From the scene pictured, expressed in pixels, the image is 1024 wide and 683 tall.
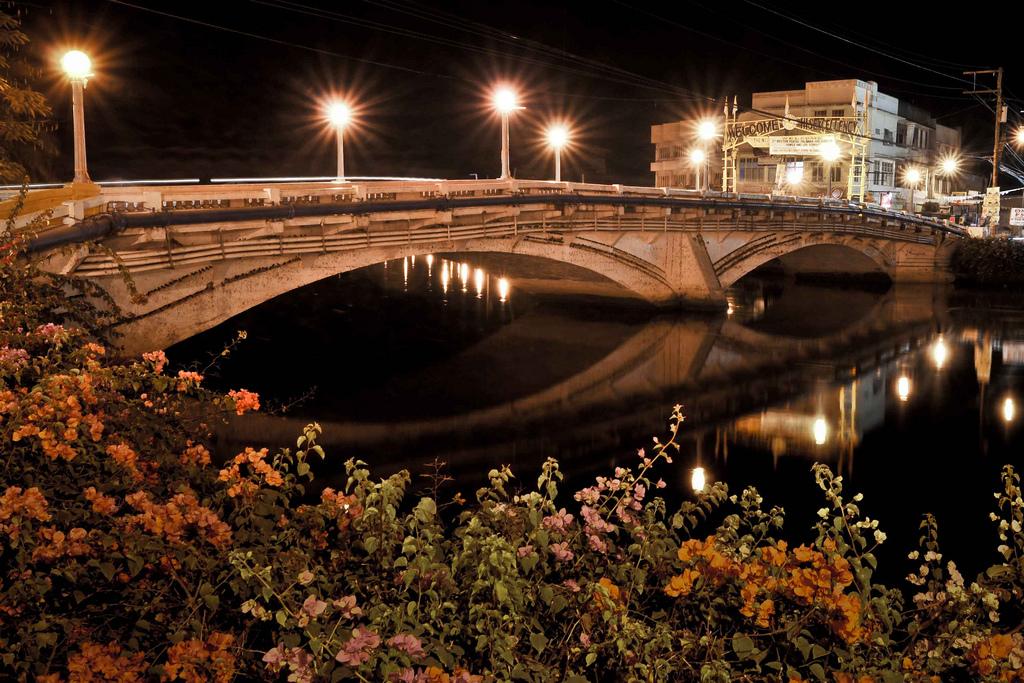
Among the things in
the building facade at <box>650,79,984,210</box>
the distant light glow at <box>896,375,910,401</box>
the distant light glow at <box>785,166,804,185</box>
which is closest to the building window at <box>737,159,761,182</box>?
the building facade at <box>650,79,984,210</box>

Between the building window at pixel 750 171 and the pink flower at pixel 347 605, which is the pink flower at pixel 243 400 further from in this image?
the building window at pixel 750 171

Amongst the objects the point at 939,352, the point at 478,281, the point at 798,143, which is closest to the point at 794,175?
the point at 798,143

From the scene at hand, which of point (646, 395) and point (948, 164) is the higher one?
point (948, 164)

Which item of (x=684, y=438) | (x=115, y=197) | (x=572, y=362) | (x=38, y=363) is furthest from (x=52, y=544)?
(x=572, y=362)

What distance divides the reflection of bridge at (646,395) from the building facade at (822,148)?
904 inches

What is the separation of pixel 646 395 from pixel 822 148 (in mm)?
40688

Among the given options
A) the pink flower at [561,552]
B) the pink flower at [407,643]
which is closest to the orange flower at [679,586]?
the pink flower at [561,552]

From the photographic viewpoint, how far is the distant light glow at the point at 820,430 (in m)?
23.4

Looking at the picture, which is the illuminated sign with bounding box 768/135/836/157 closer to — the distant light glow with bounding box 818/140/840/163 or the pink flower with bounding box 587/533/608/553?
the distant light glow with bounding box 818/140/840/163

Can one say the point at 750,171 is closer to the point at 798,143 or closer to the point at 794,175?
the point at 794,175

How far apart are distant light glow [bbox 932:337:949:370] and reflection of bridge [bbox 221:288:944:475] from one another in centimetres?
88

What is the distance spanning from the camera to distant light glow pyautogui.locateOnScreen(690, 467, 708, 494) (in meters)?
19.2

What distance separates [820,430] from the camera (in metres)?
24.4

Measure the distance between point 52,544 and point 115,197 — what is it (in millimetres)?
16519
